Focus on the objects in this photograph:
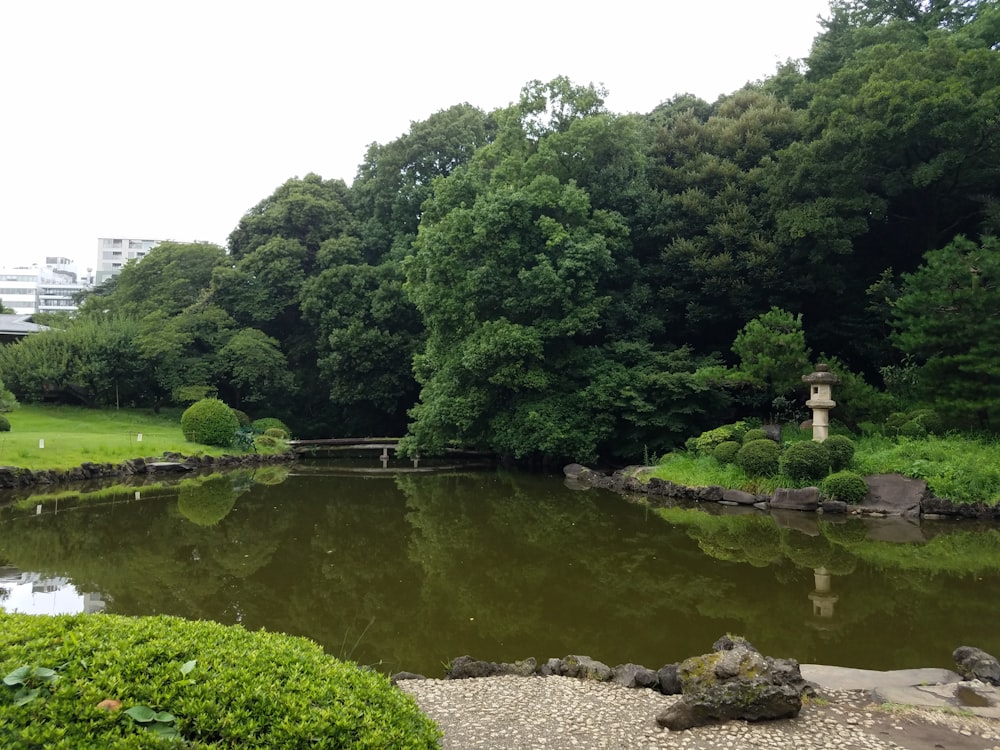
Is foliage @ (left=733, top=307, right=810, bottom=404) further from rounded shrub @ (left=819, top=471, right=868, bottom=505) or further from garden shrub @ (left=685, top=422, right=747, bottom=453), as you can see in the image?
rounded shrub @ (left=819, top=471, right=868, bottom=505)

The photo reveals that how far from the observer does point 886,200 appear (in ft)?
58.4

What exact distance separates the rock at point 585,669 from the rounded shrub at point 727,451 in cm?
1108

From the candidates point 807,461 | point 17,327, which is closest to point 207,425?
point 17,327

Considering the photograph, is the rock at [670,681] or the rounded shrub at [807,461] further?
the rounded shrub at [807,461]

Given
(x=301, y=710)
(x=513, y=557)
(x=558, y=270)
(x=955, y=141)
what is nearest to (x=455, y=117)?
(x=558, y=270)

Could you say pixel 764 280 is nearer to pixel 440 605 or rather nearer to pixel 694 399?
pixel 694 399

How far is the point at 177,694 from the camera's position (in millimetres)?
2365

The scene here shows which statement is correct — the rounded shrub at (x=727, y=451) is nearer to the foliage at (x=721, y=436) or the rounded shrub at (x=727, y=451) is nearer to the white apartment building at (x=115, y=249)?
the foliage at (x=721, y=436)

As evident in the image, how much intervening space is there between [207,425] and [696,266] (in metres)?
16.3

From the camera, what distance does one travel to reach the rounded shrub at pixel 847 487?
12812mm

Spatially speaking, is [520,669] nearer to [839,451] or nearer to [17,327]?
[839,451]

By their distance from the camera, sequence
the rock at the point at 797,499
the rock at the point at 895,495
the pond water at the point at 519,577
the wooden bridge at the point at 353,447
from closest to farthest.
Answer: the pond water at the point at 519,577 < the rock at the point at 895,495 < the rock at the point at 797,499 < the wooden bridge at the point at 353,447

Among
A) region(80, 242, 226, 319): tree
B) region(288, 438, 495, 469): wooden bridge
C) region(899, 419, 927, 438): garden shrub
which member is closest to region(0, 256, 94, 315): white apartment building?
region(80, 242, 226, 319): tree

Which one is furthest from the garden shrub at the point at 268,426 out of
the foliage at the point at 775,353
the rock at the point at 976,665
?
the rock at the point at 976,665
